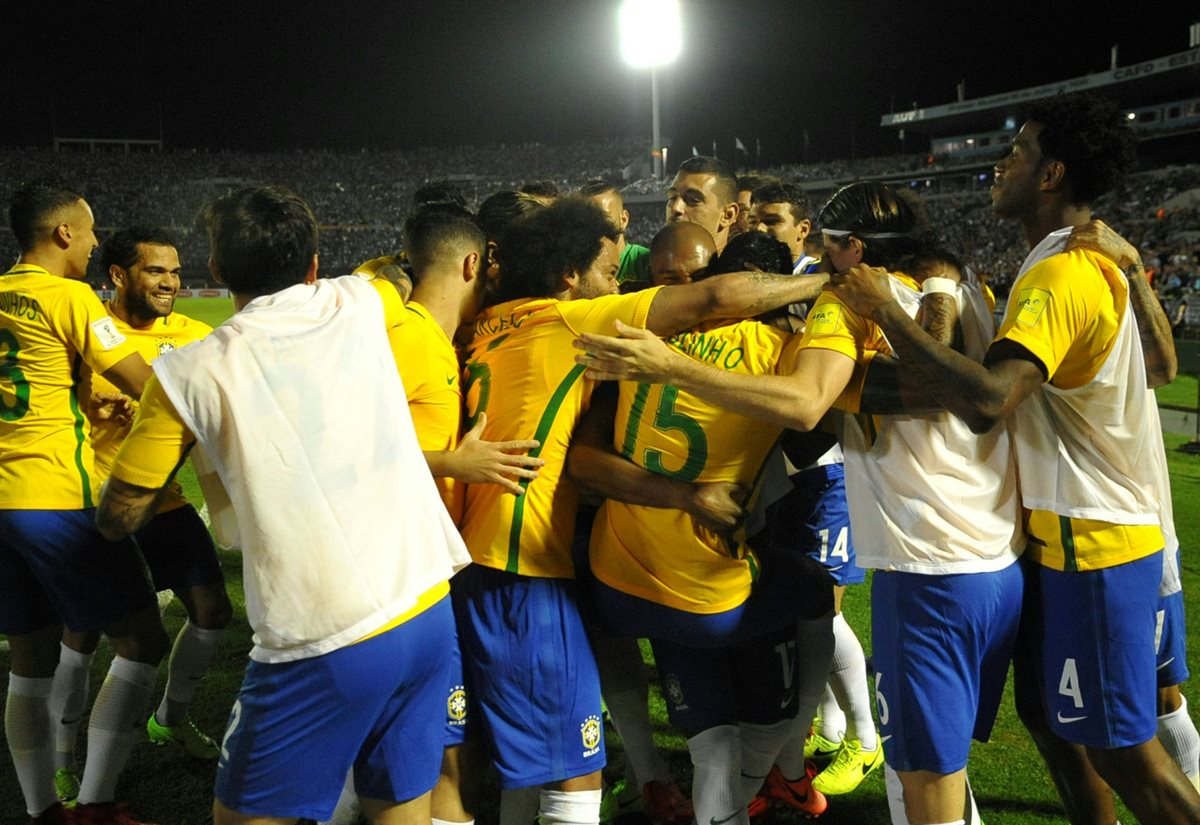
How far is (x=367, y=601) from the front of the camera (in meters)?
2.13

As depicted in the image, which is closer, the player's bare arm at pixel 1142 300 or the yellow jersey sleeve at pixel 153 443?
the yellow jersey sleeve at pixel 153 443

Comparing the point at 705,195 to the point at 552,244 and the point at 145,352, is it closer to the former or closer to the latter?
the point at 552,244

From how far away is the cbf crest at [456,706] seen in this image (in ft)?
9.00

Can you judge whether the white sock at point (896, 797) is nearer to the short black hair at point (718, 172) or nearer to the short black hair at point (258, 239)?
the short black hair at point (258, 239)

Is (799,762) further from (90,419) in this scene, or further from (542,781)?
(90,419)

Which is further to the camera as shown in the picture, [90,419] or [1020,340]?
[90,419]

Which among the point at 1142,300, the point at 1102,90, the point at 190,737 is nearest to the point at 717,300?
the point at 1142,300

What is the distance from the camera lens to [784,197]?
534cm

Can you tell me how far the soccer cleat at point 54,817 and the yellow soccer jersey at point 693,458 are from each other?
2401 millimetres

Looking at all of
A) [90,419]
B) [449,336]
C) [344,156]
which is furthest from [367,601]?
[344,156]

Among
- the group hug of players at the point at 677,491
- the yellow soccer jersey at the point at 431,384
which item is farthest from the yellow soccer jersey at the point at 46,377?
the yellow soccer jersey at the point at 431,384

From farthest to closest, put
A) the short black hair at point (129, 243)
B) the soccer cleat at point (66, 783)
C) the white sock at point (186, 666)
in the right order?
the short black hair at point (129, 243) → the white sock at point (186, 666) → the soccer cleat at point (66, 783)

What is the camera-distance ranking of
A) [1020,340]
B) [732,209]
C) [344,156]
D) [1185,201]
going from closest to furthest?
[1020,340] < [732,209] < [1185,201] < [344,156]

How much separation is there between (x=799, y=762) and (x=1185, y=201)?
40852 mm
